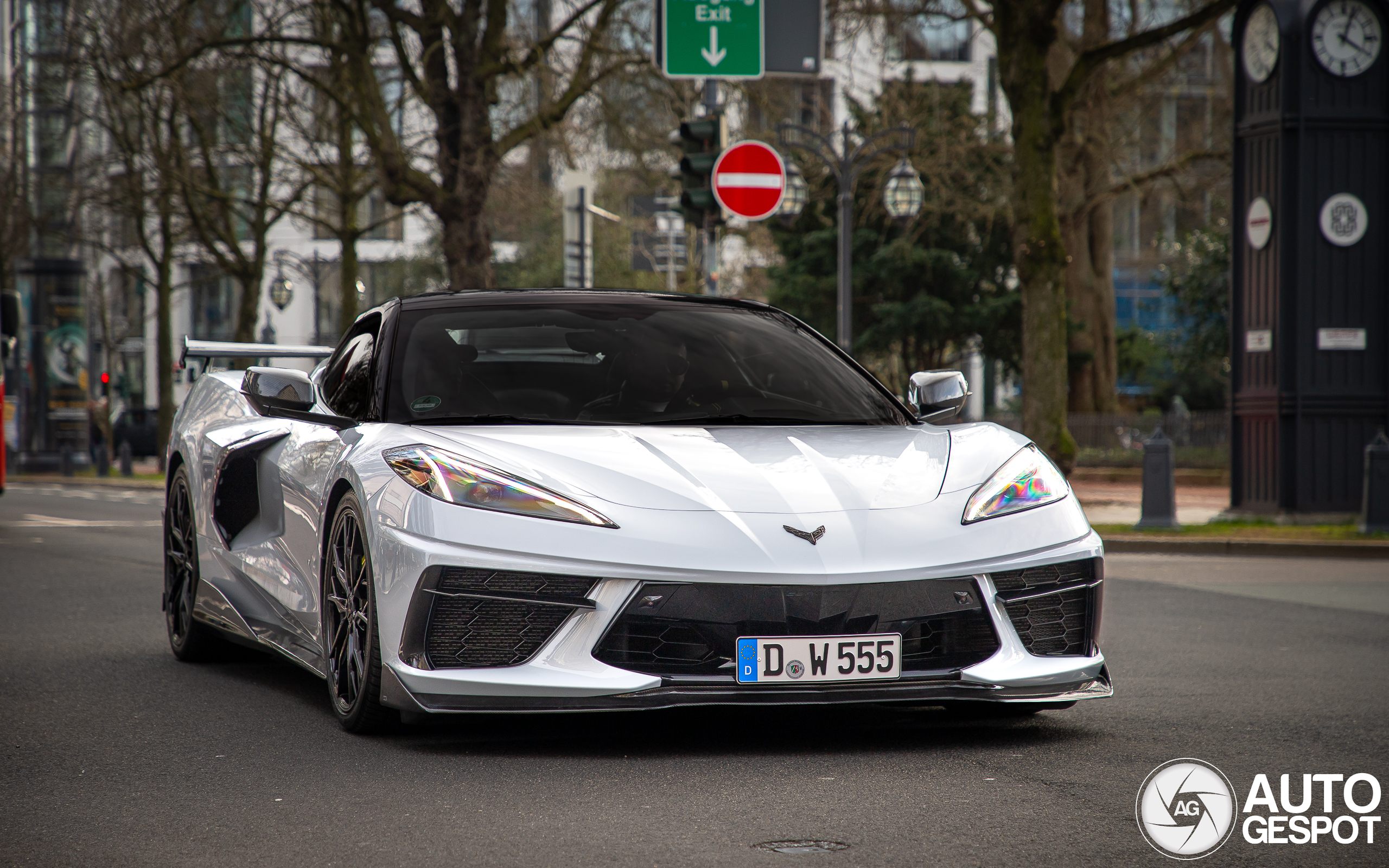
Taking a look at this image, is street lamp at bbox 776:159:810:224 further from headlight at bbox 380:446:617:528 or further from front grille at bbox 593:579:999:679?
front grille at bbox 593:579:999:679

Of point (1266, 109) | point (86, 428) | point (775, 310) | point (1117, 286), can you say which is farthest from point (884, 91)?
point (1117, 286)

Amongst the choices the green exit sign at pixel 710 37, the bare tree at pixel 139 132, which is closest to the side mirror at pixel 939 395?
the green exit sign at pixel 710 37

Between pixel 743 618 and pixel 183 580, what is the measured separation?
3482 mm

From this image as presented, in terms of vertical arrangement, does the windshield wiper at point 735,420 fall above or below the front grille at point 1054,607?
above

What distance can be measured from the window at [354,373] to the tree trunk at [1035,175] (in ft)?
48.0

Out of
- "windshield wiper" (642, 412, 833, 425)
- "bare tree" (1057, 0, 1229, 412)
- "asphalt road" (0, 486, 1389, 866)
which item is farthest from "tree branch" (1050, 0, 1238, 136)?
"windshield wiper" (642, 412, 833, 425)

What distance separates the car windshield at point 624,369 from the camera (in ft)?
18.9

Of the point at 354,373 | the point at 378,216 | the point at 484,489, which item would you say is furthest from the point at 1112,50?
the point at 378,216

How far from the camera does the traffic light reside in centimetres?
1445

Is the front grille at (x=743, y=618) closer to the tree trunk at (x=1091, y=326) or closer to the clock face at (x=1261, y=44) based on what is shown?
the clock face at (x=1261, y=44)

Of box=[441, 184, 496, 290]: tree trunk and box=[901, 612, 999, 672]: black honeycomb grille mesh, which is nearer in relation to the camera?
box=[901, 612, 999, 672]: black honeycomb grille mesh

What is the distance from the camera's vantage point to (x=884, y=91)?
114 feet

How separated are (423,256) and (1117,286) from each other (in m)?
29.1

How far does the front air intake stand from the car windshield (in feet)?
3.11
